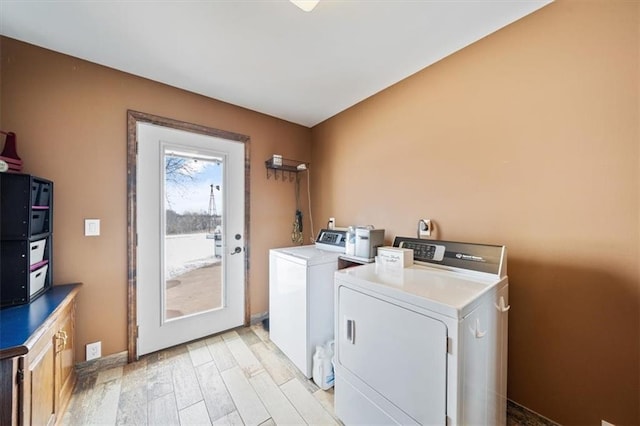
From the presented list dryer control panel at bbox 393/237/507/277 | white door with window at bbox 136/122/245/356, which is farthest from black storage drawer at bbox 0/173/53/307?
dryer control panel at bbox 393/237/507/277

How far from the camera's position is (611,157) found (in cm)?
116

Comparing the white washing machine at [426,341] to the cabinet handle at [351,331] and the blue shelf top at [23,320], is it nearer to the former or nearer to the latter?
the cabinet handle at [351,331]

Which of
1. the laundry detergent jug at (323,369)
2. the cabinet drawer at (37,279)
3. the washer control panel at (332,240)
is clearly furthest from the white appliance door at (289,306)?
the cabinet drawer at (37,279)

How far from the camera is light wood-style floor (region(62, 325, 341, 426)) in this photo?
1454mm

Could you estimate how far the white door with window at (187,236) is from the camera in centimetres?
205

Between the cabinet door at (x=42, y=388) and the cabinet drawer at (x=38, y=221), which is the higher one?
the cabinet drawer at (x=38, y=221)

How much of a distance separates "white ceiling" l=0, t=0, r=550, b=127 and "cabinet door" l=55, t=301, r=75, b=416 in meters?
1.85

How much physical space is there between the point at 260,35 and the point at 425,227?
6.02 ft

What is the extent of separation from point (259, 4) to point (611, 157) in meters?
2.03

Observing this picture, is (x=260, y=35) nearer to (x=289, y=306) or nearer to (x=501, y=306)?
(x=289, y=306)

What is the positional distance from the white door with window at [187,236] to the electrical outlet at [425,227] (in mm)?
1810

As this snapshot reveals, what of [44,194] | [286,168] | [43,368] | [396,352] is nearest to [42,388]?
[43,368]

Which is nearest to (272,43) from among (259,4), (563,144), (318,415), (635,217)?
(259,4)

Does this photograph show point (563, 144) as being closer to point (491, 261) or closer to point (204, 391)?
point (491, 261)
